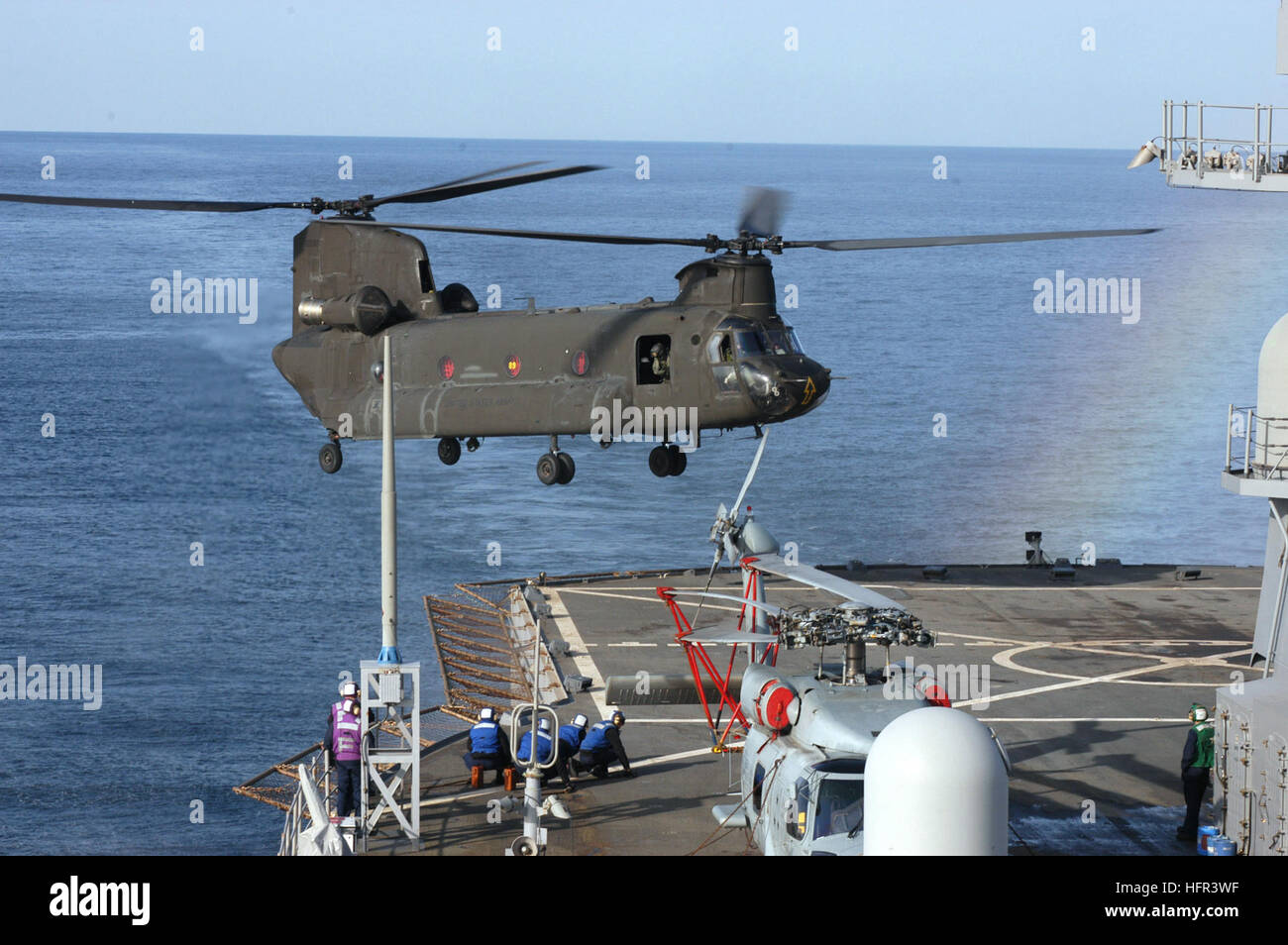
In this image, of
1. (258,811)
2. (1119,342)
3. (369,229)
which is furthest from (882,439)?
(369,229)

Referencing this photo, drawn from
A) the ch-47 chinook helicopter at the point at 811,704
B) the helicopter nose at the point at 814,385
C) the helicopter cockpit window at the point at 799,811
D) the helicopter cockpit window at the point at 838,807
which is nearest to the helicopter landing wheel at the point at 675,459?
the helicopter nose at the point at 814,385

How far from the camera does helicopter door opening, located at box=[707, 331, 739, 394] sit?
3519cm

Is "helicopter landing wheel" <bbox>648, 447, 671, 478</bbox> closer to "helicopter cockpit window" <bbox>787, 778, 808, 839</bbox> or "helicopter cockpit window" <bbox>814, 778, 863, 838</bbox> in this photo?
"helicopter cockpit window" <bbox>787, 778, 808, 839</bbox>

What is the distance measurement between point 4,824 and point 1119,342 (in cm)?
14316

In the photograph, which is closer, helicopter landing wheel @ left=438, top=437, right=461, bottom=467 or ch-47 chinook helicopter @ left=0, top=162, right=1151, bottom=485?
ch-47 chinook helicopter @ left=0, top=162, right=1151, bottom=485

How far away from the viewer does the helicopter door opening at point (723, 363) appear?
1385 inches

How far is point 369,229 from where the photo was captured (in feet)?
134

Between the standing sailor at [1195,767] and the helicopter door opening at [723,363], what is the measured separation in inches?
453

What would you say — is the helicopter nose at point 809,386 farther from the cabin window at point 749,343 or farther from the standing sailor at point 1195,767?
the standing sailor at point 1195,767

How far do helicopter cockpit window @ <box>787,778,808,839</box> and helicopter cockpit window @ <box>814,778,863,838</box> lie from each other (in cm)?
29

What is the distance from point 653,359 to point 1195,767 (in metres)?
14.3

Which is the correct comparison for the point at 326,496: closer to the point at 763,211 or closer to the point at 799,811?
the point at 763,211

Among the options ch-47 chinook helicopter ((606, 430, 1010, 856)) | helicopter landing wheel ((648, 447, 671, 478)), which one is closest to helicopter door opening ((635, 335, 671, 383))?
helicopter landing wheel ((648, 447, 671, 478))
